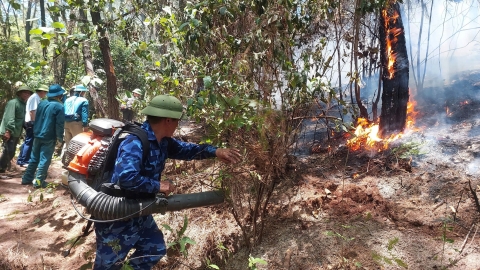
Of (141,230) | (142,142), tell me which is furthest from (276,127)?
(141,230)

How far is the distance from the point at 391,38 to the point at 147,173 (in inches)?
205

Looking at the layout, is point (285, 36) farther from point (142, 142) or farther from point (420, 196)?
point (420, 196)

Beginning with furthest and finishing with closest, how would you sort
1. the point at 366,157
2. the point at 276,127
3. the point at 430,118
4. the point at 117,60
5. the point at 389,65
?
the point at 117,60, the point at 430,118, the point at 389,65, the point at 366,157, the point at 276,127

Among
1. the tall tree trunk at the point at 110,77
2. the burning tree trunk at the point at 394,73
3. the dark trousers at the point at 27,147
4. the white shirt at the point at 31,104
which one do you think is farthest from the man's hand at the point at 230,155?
the dark trousers at the point at 27,147

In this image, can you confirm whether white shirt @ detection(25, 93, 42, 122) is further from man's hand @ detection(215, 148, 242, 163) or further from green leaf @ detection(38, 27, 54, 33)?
man's hand @ detection(215, 148, 242, 163)

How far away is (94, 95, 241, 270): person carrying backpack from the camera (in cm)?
254

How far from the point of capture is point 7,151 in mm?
7141

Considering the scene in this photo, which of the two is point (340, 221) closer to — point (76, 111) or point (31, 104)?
point (76, 111)

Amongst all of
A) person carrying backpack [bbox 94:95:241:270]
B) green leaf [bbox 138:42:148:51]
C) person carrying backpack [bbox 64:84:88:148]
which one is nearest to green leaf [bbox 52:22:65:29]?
person carrying backpack [bbox 94:95:241:270]

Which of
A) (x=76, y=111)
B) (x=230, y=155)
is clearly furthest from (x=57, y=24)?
(x=76, y=111)

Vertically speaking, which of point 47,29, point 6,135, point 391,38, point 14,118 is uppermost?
point 47,29

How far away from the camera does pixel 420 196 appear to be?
4133 millimetres

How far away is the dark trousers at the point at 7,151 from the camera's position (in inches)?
276

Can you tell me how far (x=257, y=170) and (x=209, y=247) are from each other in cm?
119
